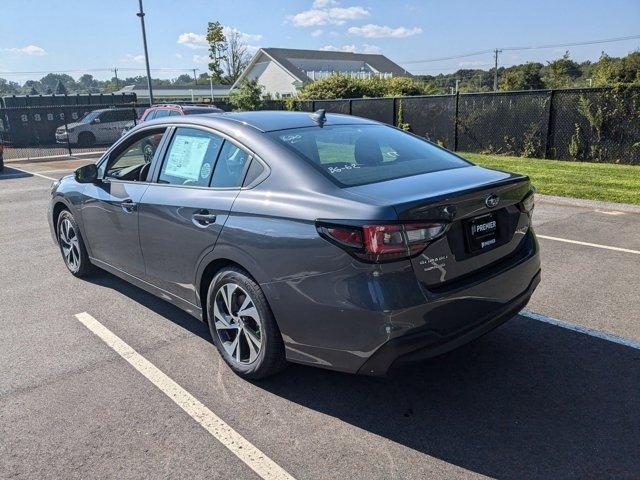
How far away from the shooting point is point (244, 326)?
3367 millimetres

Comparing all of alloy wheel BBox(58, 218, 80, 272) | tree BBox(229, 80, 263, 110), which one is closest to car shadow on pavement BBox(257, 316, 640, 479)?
alloy wheel BBox(58, 218, 80, 272)

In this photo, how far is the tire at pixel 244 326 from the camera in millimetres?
3156

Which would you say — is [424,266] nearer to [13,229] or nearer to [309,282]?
[309,282]

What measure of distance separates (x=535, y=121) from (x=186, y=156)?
12.7 meters

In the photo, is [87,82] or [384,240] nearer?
[384,240]

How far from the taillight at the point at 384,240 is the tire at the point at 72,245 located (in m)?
3.58

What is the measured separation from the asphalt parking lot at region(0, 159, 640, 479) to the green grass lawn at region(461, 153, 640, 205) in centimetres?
511

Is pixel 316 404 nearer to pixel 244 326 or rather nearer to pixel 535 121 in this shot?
pixel 244 326

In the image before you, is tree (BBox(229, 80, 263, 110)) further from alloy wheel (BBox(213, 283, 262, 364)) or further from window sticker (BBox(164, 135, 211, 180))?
alloy wheel (BBox(213, 283, 262, 364))

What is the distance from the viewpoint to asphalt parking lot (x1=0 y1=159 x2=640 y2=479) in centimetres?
264

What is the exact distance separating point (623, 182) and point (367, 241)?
9.35 meters

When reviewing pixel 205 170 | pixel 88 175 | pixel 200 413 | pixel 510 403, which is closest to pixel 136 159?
pixel 88 175

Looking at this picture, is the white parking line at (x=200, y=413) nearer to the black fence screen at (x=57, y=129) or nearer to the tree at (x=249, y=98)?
the black fence screen at (x=57, y=129)

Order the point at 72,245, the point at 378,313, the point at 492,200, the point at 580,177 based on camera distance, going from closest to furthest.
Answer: the point at 378,313 → the point at 492,200 → the point at 72,245 → the point at 580,177
